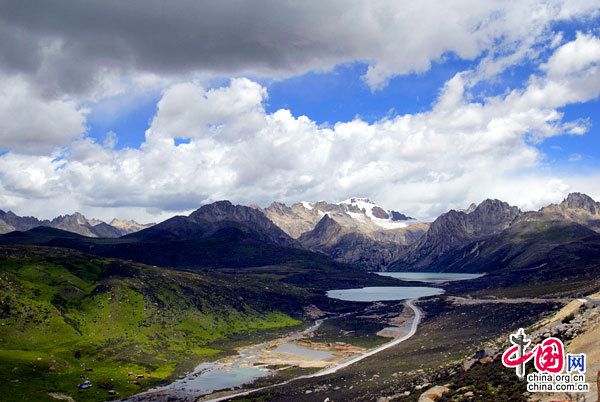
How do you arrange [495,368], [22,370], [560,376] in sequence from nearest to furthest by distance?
[560,376], [495,368], [22,370]

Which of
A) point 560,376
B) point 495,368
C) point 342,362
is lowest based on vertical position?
point 342,362

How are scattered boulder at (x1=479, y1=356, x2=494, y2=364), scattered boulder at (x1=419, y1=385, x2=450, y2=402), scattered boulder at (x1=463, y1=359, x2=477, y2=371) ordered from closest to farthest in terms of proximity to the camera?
scattered boulder at (x1=419, y1=385, x2=450, y2=402)
scattered boulder at (x1=479, y1=356, x2=494, y2=364)
scattered boulder at (x1=463, y1=359, x2=477, y2=371)

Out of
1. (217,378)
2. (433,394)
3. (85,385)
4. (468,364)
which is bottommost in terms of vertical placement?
(217,378)

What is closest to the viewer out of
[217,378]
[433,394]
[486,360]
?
[433,394]

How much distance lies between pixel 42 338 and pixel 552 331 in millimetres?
172296

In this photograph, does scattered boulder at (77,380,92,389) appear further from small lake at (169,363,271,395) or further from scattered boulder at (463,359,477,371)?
scattered boulder at (463,359,477,371)

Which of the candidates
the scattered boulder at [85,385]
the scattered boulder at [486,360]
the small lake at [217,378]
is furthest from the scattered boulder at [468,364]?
the scattered boulder at [85,385]

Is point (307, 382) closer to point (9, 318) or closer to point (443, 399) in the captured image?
point (443, 399)

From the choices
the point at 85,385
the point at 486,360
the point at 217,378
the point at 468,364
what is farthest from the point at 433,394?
the point at 85,385

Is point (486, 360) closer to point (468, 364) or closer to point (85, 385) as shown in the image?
point (468, 364)

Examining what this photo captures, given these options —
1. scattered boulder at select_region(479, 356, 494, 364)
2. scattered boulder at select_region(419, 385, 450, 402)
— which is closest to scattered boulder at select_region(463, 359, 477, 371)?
scattered boulder at select_region(479, 356, 494, 364)

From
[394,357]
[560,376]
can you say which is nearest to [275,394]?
[394,357]

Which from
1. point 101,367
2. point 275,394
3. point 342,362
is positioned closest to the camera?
point 275,394

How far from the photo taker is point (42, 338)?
193 meters
